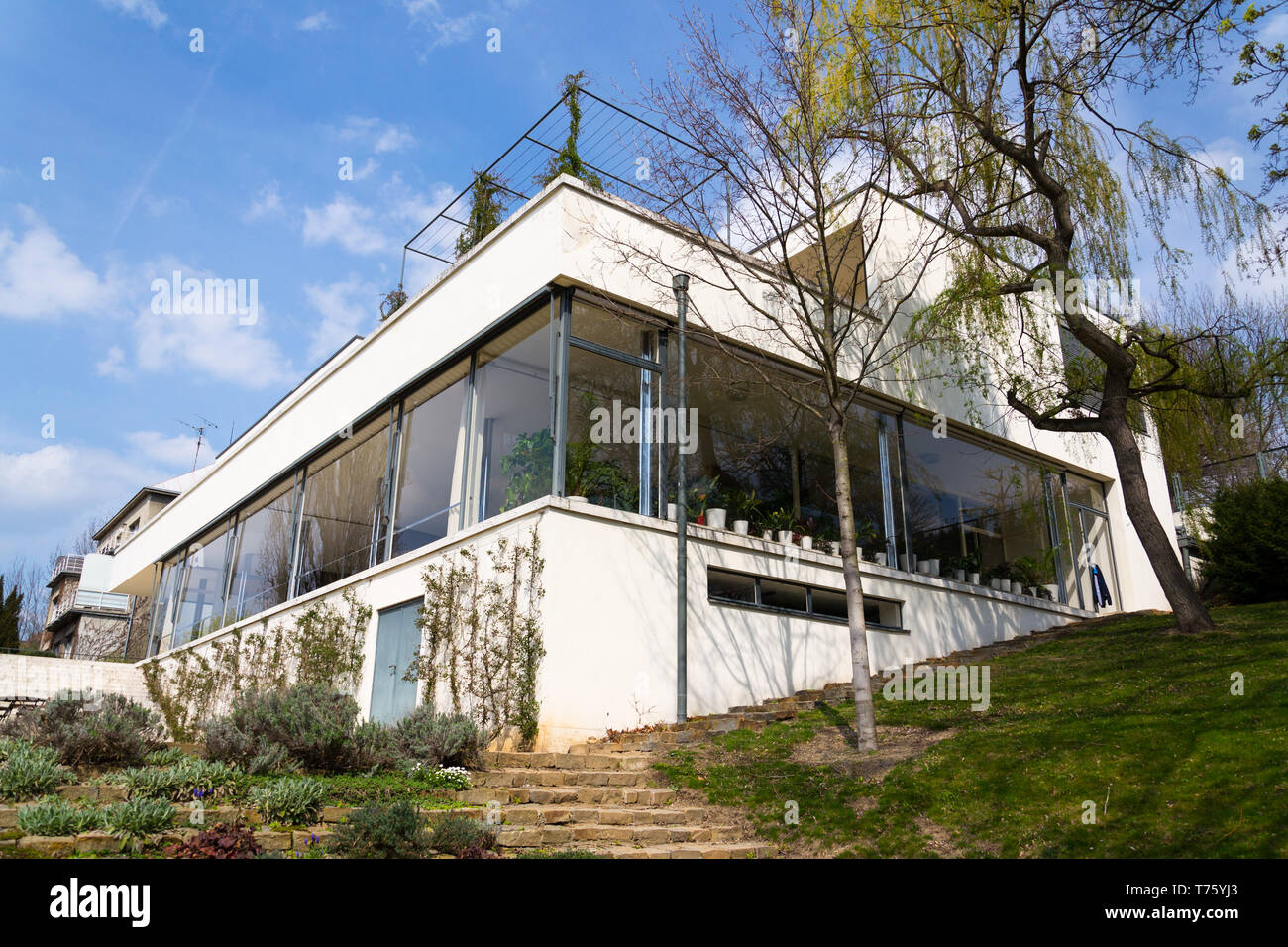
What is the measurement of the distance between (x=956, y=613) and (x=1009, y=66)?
26.7 ft

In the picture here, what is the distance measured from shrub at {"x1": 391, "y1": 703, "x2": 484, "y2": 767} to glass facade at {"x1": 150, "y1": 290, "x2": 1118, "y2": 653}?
2846 mm

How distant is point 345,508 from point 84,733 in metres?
7.24

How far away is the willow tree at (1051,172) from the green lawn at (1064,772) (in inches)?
134

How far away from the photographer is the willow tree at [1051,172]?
11.0 metres

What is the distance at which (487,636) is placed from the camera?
33.0ft

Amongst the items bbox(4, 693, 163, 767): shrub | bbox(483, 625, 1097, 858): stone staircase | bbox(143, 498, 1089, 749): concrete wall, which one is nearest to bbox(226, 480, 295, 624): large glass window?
bbox(143, 498, 1089, 749): concrete wall

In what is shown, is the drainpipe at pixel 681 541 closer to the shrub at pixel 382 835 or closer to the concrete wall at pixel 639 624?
the concrete wall at pixel 639 624

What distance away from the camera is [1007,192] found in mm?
12641

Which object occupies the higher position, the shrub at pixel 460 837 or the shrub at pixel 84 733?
the shrub at pixel 84 733

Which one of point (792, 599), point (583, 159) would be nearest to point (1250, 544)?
point (792, 599)

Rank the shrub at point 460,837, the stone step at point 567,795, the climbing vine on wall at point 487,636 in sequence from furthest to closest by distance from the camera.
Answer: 1. the climbing vine on wall at point 487,636
2. the stone step at point 567,795
3. the shrub at point 460,837

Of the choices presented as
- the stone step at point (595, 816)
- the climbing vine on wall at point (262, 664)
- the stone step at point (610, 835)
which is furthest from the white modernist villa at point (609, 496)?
the stone step at point (610, 835)
